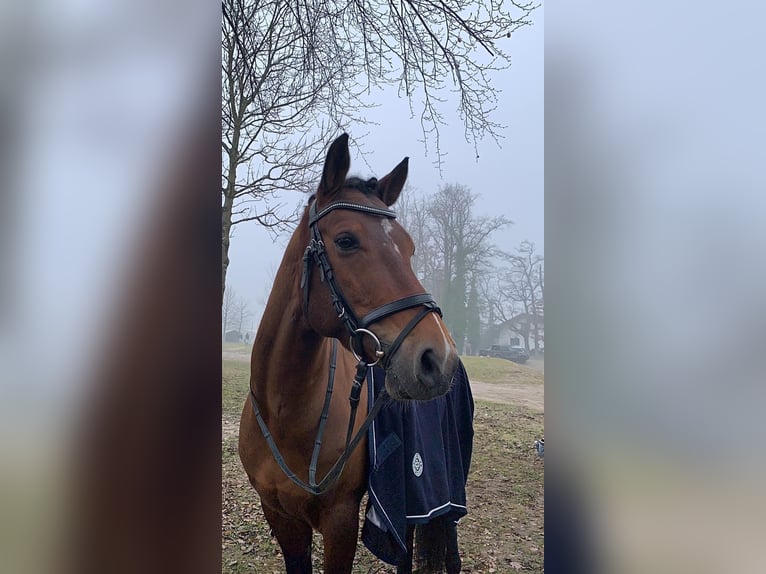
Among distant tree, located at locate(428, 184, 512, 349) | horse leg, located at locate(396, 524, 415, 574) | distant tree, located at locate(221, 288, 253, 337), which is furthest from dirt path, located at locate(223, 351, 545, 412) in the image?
→ horse leg, located at locate(396, 524, 415, 574)

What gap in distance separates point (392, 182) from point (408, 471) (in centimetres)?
105

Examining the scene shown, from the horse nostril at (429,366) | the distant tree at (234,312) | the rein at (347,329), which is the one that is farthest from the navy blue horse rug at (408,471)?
the distant tree at (234,312)

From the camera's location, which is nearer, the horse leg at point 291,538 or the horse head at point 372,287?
the horse head at point 372,287

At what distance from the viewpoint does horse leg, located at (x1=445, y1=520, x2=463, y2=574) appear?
1.69m

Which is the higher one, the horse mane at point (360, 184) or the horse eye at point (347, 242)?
the horse mane at point (360, 184)

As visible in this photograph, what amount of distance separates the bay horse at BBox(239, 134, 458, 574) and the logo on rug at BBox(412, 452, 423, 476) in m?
0.18

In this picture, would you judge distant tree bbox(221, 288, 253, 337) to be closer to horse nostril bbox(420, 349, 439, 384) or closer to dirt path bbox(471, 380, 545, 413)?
horse nostril bbox(420, 349, 439, 384)

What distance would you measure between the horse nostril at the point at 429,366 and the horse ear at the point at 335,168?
2.13ft

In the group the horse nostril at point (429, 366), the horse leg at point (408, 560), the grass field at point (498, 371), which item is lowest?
the horse leg at point (408, 560)

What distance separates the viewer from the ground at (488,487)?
1587 mm

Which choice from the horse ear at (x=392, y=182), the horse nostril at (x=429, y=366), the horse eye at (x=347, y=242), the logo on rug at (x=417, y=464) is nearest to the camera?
the horse nostril at (x=429, y=366)

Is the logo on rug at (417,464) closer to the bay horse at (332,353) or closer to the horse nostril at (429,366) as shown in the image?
the bay horse at (332,353)
